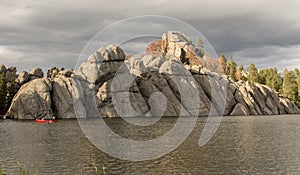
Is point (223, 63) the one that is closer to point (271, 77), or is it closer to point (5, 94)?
point (271, 77)

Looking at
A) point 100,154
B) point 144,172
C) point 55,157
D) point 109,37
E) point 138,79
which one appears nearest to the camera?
point 109,37

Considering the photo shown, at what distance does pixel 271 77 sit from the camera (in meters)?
184

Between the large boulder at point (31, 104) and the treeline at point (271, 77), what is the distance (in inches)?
4174

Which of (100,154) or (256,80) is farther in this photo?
(256,80)

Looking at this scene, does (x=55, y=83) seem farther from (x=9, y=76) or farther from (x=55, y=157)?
(x=55, y=157)

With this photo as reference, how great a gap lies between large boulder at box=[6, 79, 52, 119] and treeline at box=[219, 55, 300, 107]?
10602 cm

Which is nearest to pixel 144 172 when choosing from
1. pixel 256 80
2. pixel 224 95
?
→ pixel 224 95

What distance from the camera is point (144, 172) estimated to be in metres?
34.0

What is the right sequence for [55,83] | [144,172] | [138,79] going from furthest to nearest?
[138,79]
[55,83]
[144,172]

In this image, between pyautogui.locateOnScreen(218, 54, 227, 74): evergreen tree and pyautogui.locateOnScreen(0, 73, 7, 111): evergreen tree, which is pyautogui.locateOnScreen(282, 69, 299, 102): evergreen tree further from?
pyautogui.locateOnScreen(0, 73, 7, 111): evergreen tree

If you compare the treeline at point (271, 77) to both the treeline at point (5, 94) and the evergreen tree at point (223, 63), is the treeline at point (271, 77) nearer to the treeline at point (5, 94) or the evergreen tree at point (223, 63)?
the evergreen tree at point (223, 63)

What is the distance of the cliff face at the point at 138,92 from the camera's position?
11369cm

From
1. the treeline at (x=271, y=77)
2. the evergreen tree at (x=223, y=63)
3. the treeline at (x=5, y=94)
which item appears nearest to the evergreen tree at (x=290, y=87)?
the treeline at (x=271, y=77)

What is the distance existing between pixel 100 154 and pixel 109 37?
2010cm
